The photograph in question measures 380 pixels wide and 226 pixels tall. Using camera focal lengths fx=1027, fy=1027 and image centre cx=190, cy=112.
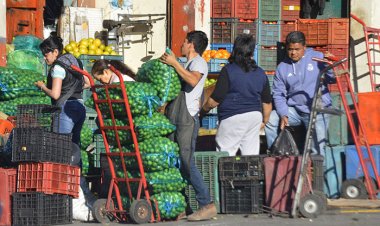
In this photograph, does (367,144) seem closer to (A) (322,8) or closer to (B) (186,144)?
(B) (186,144)

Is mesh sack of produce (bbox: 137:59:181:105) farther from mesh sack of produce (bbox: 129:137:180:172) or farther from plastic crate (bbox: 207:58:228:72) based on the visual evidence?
plastic crate (bbox: 207:58:228:72)

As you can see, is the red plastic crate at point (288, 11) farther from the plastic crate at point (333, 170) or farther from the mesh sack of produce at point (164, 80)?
the mesh sack of produce at point (164, 80)

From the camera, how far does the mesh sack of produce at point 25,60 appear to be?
15.0m

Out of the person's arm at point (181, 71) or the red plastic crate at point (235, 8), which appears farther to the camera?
the red plastic crate at point (235, 8)

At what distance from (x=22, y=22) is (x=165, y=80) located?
5.89 metres

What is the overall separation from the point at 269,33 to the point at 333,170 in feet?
16.6

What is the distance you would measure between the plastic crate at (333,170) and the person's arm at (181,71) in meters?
2.38

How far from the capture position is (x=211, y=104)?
11.6 metres

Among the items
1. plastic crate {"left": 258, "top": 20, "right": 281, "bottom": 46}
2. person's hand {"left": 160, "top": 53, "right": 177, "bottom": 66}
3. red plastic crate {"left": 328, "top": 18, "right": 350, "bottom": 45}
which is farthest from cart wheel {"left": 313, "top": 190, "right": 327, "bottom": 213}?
plastic crate {"left": 258, "top": 20, "right": 281, "bottom": 46}

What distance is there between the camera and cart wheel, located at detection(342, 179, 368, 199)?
1210 centimetres

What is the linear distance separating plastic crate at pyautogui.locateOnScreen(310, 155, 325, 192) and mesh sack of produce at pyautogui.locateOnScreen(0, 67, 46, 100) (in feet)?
13.2

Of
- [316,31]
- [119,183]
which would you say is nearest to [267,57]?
[316,31]

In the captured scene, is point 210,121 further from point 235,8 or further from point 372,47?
point 372,47

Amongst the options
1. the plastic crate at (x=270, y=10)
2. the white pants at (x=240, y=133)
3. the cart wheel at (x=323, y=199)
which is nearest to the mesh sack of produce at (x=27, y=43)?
the plastic crate at (x=270, y=10)
